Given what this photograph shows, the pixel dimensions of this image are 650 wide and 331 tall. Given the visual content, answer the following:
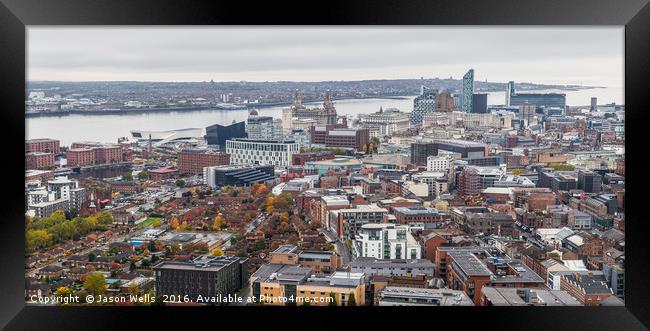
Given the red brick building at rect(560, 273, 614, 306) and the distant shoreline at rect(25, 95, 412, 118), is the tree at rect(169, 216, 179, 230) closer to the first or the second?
the distant shoreline at rect(25, 95, 412, 118)

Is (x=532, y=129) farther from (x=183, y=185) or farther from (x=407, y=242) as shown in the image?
(x=183, y=185)

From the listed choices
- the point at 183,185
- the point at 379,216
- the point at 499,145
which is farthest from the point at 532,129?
the point at 183,185

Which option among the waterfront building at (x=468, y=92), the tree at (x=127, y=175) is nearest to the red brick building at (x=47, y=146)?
the tree at (x=127, y=175)

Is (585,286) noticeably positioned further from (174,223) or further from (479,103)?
(479,103)

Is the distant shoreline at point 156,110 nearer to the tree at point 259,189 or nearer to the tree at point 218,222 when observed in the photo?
the tree at point 259,189

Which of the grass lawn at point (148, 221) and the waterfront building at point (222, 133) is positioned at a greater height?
the waterfront building at point (222, 133)
